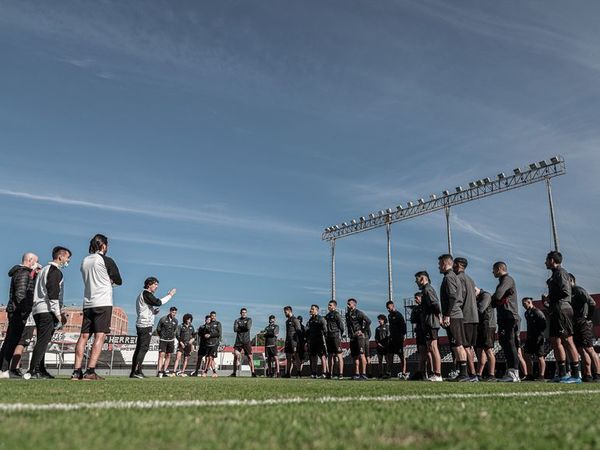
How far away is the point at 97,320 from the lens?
6.87 metres

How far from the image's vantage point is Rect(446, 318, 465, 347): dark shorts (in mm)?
8258

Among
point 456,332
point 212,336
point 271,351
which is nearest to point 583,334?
point 456,332

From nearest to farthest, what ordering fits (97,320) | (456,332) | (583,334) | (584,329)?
(97,320) → (456,332) → (583,334) → (584,329)

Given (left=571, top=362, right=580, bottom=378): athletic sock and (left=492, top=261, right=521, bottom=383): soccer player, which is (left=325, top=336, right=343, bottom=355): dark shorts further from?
(left=571, top=362, right=580, bottom=378): athletic sock

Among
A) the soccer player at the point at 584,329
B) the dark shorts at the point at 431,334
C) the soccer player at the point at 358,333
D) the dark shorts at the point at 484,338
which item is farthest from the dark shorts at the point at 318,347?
the soccer player at the point at 584,329

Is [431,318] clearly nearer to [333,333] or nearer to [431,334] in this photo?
[431,334]

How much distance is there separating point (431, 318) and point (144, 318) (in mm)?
5423

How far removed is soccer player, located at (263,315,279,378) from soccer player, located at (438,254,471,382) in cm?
819

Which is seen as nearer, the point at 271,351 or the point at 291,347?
the point at 291,347

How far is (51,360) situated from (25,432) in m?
29.4

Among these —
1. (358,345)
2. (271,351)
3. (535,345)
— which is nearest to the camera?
(535,345)

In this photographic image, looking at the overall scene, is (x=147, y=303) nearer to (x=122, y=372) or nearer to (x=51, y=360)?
(x=122, y=372)

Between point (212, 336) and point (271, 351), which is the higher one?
point (212, 336)

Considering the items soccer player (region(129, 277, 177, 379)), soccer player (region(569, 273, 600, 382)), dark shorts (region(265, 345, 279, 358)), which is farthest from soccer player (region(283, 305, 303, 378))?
soccer player (region(569, 273, 600, 382))
